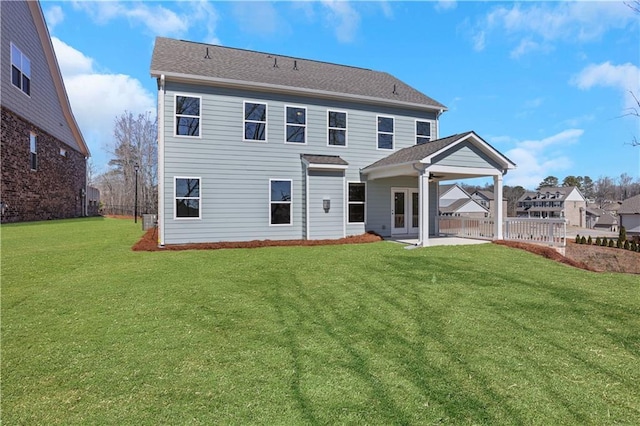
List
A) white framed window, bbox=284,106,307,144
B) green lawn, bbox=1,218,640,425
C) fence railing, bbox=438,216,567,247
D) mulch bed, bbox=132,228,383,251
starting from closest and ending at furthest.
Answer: green lawn, bbox=1,218,640,425 → mulch bed, bbox=132,228,383,251 → fence railing, bbox=438,216,567,247 → white framed window, bbox=284,106,307,144

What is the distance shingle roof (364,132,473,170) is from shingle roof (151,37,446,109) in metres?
2.47

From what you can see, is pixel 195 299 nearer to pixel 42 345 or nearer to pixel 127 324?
pixel 127 324

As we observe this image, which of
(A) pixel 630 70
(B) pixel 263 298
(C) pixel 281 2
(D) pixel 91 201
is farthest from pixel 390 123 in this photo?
(D) pixel 91 201

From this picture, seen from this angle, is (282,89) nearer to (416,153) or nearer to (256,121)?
(256,121)

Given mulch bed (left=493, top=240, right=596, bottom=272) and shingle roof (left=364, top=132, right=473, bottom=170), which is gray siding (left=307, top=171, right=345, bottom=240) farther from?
mulch bed (left=493, top=240, right=596, bottom=272)

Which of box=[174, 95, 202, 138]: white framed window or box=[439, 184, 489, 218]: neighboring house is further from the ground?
box=[174, 95, 202, 138]: white framed window

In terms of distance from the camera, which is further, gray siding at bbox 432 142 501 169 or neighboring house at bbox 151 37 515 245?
gray siding at bbox 432 142 501 169

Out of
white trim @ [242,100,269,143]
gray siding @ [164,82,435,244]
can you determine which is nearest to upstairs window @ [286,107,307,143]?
gray siding @ [164,82,435,244]

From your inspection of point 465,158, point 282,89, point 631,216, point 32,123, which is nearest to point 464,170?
point 465,158

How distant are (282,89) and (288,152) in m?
2.25

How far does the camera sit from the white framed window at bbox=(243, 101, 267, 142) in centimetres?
1164

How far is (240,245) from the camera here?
10.6 meters

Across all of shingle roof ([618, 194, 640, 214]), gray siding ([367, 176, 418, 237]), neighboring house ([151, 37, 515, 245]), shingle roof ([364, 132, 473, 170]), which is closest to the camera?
neighboring house ([151, 37, 515, 245])

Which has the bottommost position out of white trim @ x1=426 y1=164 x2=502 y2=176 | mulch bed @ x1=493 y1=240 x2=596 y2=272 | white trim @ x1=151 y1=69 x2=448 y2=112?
mulch bed @ x1=493 y1=240 x2=596 y2=272
